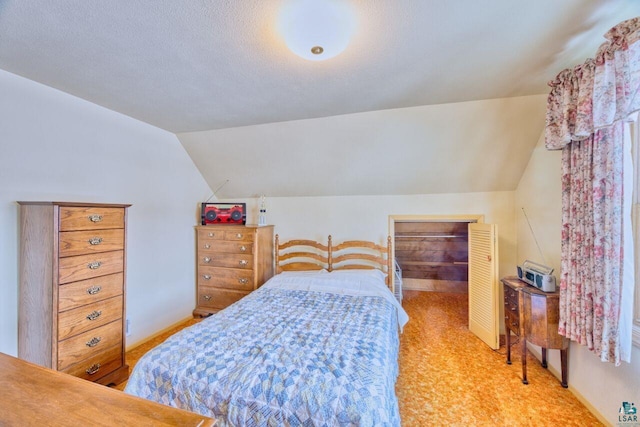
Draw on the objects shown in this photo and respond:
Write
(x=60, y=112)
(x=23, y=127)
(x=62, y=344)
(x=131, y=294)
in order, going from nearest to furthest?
(x=62, y=344) < (x=23, y=127) < (x=60, y=112) < (x=131, y=294)

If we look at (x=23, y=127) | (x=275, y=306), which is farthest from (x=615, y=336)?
(x=23, y=127)

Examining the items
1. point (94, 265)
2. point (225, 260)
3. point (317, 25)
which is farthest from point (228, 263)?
point (317, 25)

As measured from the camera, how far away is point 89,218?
1853mm

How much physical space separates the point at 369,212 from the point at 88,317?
2.83 m

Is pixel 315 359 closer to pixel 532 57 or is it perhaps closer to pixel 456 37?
pixel 456 37

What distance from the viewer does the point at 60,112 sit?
2006 mm

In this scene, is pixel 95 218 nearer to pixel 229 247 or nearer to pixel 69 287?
pixel 69 287

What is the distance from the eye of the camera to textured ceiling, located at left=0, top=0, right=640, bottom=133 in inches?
47.1

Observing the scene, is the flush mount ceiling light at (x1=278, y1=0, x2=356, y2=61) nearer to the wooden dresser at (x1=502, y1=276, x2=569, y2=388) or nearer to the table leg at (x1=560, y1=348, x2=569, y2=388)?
the wooden dresser at (x1=502, y1=276, x2=569, y2=388)

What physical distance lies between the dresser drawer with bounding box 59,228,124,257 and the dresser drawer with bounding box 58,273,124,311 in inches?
8.5

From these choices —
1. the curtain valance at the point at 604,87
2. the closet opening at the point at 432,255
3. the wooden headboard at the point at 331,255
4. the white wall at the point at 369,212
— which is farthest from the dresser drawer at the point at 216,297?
the curtain valance at the point at 604,87

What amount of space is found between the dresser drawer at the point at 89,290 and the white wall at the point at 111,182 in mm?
413

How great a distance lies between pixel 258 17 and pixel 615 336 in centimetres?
252

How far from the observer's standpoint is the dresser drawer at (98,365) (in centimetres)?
179
